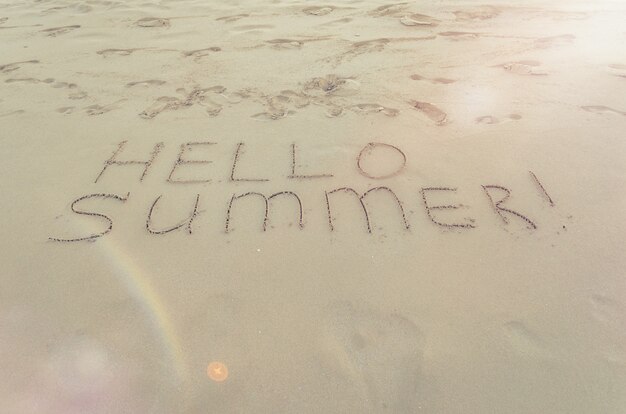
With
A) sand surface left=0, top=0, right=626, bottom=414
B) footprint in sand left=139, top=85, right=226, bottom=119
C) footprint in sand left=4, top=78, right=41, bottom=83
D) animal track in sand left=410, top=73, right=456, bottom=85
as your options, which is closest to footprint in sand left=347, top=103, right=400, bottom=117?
sand surface left=0, top=0, right=626, bottom=414

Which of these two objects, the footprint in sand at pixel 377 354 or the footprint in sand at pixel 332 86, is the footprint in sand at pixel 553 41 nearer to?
the footprint in sand at pixel 332 86

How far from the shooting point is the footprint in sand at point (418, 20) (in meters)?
4.26

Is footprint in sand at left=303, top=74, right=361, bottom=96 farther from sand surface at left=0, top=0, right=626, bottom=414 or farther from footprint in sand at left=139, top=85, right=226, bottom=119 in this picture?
footprint in sand at left=139, top=85, right=226, bottom=119

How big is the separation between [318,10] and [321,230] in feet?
10.9

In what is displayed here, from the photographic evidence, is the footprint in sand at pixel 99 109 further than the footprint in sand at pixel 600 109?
Yes

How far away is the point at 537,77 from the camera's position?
3.23 metres

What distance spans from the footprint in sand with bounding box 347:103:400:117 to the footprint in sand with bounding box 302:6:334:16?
206 centimetres

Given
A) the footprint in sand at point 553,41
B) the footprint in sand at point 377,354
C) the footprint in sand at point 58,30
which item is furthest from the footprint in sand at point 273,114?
the footprint in sand at point 58,30

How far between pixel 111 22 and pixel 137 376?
424 cm

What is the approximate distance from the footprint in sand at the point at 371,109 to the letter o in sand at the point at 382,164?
0.37m

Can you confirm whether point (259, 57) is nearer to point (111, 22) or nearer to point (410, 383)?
point (111, 22)

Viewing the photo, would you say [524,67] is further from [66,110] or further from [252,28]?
[66,110]

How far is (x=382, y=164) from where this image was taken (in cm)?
252

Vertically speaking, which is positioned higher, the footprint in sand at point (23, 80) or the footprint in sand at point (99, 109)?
the footprint in sand at point (23, 80)
